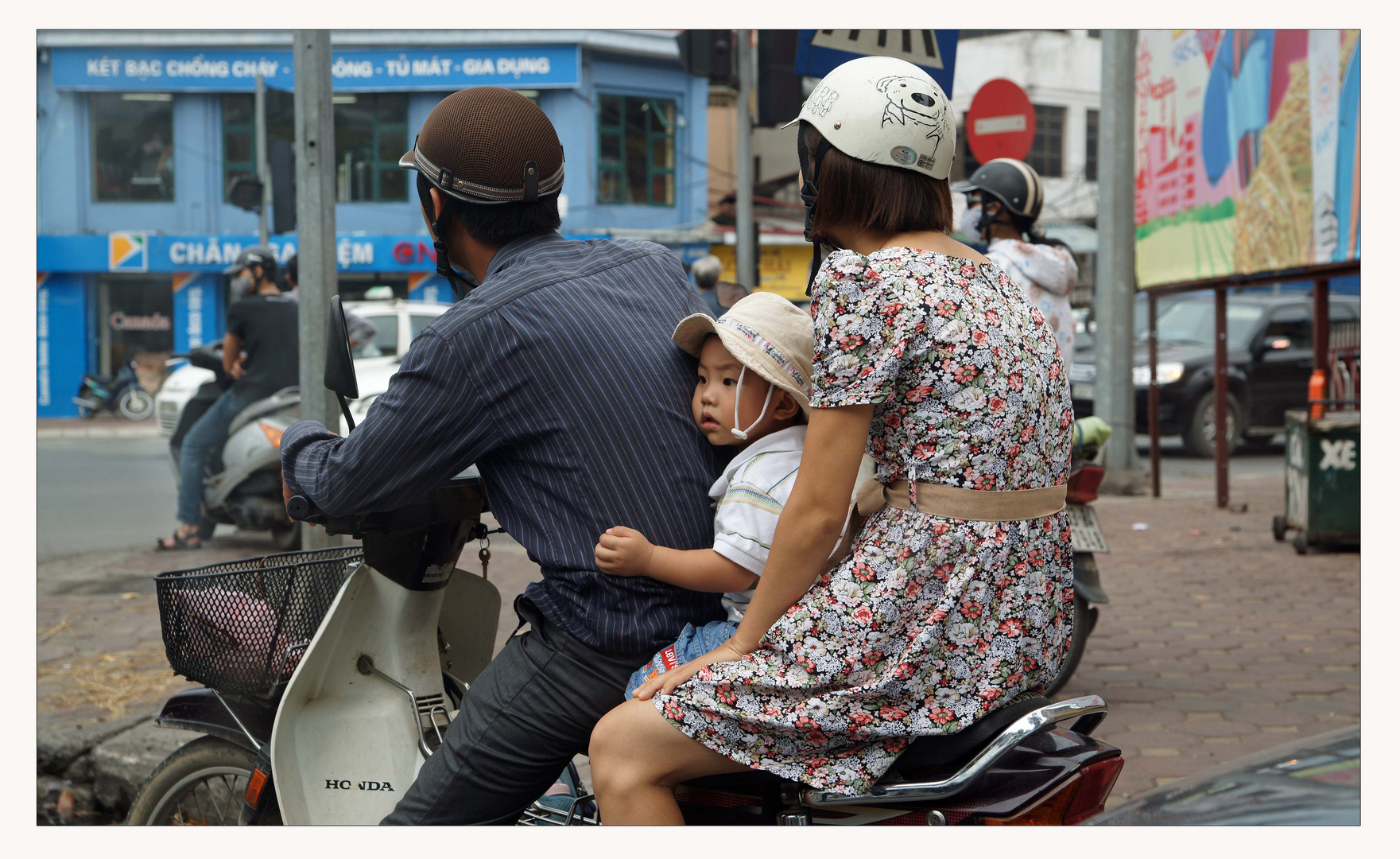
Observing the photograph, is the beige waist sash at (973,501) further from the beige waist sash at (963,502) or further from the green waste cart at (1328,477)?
the green waste cart at (1328,477)

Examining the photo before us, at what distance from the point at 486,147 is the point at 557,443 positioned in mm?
532

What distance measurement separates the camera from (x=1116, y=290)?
1180 cm

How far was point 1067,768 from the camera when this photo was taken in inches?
76.7

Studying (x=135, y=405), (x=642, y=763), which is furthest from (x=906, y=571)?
(x=135, y=405)

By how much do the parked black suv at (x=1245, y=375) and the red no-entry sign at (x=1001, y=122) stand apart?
21.4 ft

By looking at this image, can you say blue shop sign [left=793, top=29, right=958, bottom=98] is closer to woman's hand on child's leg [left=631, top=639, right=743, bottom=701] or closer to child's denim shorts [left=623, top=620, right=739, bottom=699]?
child's denim shorts [left=623, top=620, right=739, bottom=699]

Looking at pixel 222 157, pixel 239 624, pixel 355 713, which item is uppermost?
pixel 222 157

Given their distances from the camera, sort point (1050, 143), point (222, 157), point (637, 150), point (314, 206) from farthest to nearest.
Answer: point (1050, 143)
point (637, 150)
point (222, 157)
point (314, 206)

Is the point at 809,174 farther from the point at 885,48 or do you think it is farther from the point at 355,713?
the point at 885,48

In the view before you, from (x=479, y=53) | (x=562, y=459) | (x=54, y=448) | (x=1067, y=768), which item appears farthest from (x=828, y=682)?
(x=479, y=53)

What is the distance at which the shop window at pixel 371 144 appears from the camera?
23938 millimetres

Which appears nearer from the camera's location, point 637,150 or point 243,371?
point 243,371

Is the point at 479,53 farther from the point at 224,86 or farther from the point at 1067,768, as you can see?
the point at 1067,768

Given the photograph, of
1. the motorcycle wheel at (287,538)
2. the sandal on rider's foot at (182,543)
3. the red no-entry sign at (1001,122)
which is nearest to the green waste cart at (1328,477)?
the red no-entry sign at (1001,122)
